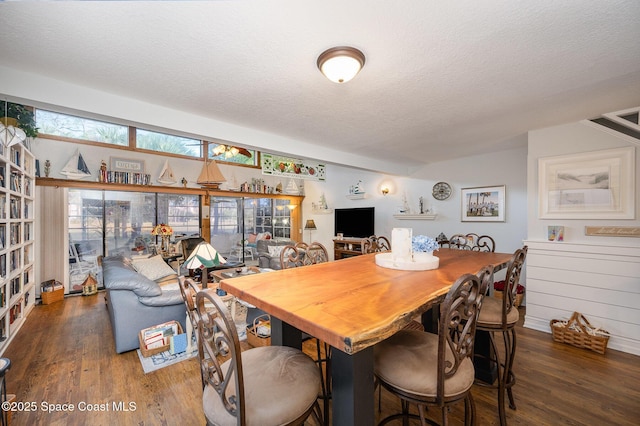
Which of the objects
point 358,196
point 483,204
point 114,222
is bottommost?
point 114,222

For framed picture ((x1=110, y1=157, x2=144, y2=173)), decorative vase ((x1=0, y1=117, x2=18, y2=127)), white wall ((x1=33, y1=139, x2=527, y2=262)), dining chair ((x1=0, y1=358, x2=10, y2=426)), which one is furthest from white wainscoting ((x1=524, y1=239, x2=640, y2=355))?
framed picture ((x1=110, y1=157, x2=144, y2=173))

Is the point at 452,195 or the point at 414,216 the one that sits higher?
the point at 452,195

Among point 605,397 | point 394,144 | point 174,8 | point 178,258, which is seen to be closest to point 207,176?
point 178,258

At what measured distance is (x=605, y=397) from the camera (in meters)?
1.96

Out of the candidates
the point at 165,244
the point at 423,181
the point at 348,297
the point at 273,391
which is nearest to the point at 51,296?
the point at 165,244

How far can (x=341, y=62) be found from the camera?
1638 millimetres

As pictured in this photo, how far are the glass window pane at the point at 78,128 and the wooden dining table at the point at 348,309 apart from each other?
554cm

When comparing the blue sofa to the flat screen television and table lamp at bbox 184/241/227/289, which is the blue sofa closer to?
table lamp at bbox 184/241/227/289

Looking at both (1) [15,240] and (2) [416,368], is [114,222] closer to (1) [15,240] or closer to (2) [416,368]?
(1) [15,240]

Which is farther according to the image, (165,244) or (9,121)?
(165,244)

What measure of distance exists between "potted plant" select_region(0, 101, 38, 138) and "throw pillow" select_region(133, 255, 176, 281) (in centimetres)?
207

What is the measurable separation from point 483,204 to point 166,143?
666 cm

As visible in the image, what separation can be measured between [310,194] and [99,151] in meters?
5.10

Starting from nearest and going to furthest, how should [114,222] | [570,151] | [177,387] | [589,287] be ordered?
[177,387] < [589,287] < [570,151] < [114,222]
